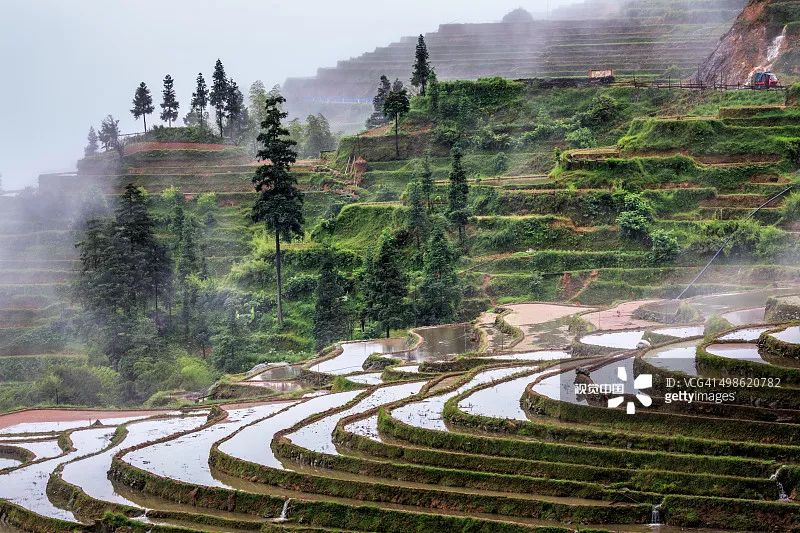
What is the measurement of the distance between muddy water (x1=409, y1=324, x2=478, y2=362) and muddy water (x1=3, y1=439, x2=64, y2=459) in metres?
13.0

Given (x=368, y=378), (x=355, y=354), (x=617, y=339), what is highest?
(x=617, y=339)

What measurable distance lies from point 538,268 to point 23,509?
3389cm

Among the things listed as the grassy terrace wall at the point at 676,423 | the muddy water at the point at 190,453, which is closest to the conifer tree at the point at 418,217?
the muddy water at the point at 190,453

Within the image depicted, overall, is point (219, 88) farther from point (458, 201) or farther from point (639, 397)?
point (639, 397)

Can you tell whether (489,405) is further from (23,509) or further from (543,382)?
(23,509)

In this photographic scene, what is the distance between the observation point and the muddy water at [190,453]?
30391mm

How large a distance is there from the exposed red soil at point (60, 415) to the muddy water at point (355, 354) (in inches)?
257

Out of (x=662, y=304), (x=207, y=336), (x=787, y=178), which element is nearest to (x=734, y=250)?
(x=787, y=178)

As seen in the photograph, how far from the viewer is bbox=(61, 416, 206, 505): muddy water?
30.1 meters

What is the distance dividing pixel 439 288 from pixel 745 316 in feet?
61.6

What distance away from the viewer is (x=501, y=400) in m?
32.7

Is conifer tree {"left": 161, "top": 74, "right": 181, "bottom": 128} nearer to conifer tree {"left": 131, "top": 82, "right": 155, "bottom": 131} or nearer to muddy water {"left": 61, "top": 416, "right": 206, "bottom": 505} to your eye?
conifer tree {"left": 131, "top": 82, "right": 155, "bottom": 131}

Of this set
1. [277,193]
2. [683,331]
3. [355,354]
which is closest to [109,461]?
[683,331]

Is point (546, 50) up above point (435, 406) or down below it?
above
